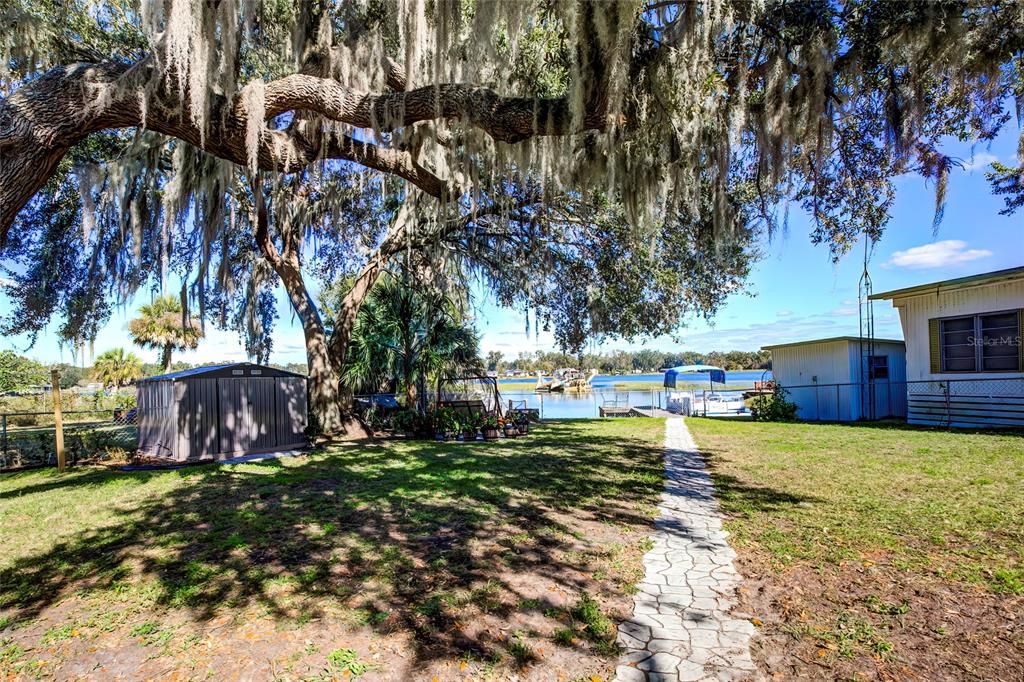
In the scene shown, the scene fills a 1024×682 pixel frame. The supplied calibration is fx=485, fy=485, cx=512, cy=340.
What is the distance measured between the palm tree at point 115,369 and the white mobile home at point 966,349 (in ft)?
101

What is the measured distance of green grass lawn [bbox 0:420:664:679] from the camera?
2385mm

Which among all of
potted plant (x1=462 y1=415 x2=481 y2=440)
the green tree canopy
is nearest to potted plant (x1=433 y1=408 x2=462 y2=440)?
potted plant (x1=462 y1=415 x2=481 y2=440)

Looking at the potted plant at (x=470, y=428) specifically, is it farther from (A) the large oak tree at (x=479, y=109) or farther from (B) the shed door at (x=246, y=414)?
(A) the large oak tree at (x=479, y=109)

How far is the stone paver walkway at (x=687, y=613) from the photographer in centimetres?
225

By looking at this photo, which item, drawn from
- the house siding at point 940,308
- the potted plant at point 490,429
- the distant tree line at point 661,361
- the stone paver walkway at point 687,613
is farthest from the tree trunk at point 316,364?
the distant tree line at point 661,361

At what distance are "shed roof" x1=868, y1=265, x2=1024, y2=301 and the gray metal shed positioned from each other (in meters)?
13.3

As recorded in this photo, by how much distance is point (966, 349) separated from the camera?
10359 mm

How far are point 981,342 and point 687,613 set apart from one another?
1149 cm

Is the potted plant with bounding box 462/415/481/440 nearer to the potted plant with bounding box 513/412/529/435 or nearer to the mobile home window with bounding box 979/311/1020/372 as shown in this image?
the potted plant with bounding box 513/412/529/435

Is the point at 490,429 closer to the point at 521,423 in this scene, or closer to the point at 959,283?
the point at 521,423

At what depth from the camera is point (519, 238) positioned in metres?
9.96

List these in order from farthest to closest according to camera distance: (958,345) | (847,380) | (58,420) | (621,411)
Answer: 1. (621,411)
2. (847,380)
3. (958,345)
4. (58,420)

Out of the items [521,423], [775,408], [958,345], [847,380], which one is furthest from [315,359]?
[958,345]

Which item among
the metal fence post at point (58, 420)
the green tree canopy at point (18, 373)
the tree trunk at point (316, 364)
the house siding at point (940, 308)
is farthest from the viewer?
the green tree canopy at point (18, 373)
